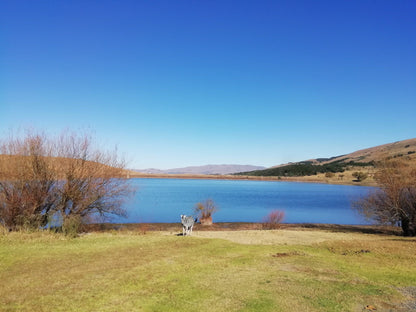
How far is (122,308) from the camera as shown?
6.72 metres

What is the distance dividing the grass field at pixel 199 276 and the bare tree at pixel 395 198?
7.71 metres

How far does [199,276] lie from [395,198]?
17633 millimetres

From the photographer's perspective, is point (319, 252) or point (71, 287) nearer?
point (71, 287)

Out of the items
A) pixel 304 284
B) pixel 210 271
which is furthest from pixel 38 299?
pixel 304 284

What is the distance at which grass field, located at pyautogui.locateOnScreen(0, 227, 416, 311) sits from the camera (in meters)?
7.16

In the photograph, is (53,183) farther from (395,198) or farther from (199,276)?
(395,198)

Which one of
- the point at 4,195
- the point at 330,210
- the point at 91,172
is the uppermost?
the point at 91,172

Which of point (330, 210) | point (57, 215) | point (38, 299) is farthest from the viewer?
point (330, 210)

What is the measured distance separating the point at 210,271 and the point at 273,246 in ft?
18.8

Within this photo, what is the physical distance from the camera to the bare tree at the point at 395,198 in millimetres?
20938

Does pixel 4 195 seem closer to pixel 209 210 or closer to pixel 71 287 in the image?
pixel 71 287

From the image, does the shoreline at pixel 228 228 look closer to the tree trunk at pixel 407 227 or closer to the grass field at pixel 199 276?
the tree trunk at pixel 407 227

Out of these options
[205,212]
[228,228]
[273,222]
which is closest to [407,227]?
[273,222]

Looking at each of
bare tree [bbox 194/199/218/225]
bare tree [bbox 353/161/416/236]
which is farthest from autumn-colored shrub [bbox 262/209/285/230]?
bare tree [bbox 353/161/416/236]
